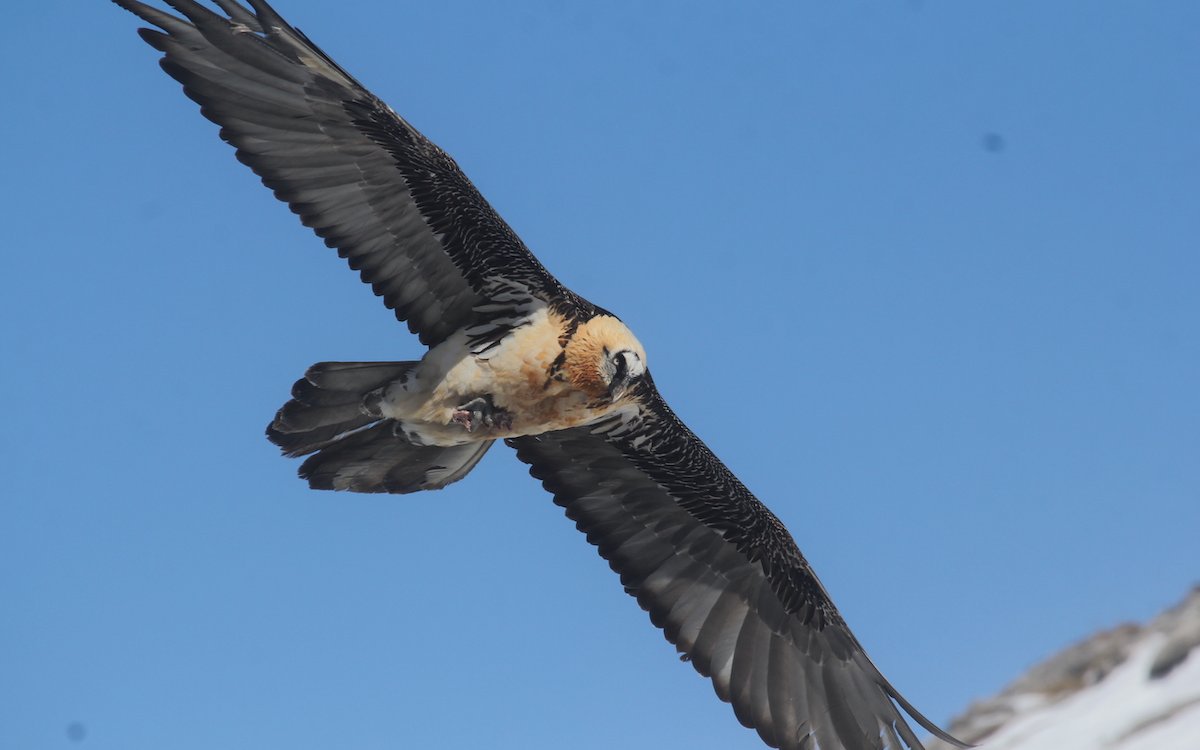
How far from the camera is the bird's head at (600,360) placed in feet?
36.2

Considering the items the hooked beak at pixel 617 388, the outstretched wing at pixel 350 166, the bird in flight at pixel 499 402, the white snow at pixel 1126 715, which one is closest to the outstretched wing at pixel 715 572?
the bird in flight at pixel 499 402

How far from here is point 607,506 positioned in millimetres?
12945

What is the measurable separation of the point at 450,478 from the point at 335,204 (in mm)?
2302

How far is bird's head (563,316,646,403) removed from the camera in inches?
434

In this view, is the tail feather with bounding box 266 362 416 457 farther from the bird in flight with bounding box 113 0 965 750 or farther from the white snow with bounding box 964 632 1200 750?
the white snow with bounding box 964 632 1200 750

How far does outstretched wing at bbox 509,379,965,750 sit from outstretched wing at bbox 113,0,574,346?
185cm

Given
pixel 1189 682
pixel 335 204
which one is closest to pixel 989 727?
pixel 1189 682

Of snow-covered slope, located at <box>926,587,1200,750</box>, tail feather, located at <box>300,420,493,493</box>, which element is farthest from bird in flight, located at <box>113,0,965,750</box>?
snow-covered slope, located at <box>926,587,1200,750</box>

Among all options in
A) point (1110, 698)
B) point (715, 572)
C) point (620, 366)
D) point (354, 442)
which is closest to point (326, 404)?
point (354, 442)

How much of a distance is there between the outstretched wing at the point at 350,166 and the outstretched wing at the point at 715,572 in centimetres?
185

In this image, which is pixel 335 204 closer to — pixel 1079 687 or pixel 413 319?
pixel 413 319

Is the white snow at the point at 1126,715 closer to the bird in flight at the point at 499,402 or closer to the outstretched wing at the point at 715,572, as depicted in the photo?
the outstretched wing at the point at 715,572

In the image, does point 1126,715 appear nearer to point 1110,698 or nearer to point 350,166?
point 1110,698

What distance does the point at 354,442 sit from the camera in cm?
1146
